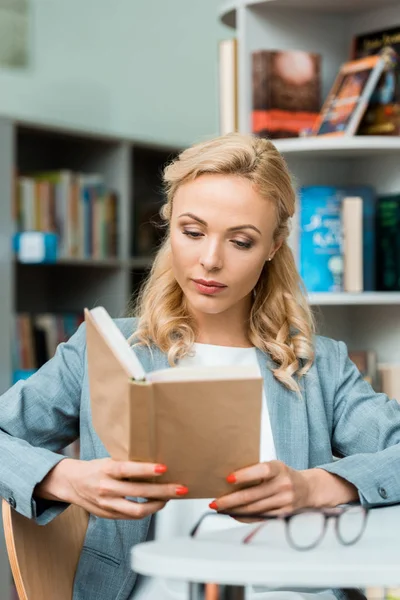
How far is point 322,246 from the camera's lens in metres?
2.79

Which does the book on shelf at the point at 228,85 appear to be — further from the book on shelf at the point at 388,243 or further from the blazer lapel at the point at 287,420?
the blazer lapel at the point at 287,420

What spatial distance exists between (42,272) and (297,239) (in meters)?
2.07

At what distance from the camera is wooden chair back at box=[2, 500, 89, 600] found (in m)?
1.44

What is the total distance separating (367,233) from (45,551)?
162cm

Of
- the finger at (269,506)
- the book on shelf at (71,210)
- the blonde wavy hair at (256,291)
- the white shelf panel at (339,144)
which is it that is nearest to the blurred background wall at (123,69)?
the book on shelf at (71,210)

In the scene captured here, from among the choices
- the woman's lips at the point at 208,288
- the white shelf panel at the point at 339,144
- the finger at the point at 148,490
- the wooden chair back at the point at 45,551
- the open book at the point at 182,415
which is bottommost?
the wooden chair back at the point at 45,551

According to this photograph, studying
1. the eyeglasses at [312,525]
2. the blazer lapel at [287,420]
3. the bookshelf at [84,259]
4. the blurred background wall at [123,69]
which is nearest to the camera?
the eyeglasses at [312,525]

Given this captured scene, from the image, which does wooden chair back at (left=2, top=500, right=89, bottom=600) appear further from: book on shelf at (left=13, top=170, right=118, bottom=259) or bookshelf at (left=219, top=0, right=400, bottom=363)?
book on shelf at (left=13, top=170, right=118, bottom=259)

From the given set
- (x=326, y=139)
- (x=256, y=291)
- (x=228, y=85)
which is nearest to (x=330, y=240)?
(x=326, y=139)

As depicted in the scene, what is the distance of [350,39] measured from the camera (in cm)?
304

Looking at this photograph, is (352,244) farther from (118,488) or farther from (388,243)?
(118,488)

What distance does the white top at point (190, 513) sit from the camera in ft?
5.07

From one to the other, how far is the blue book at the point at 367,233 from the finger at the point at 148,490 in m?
1.72

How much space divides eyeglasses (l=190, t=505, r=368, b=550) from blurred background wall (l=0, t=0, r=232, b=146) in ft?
11.7
